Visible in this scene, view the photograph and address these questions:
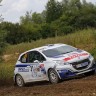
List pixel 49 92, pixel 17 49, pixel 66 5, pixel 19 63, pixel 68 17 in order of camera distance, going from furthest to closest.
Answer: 1. pixel 66 5
2. pixel 68 17
3. pixel 17 49
4. pixel 19 63
5. pixel 49 92

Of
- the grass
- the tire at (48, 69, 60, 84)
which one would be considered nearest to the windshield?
the tire at (48, 69, 60, 84)

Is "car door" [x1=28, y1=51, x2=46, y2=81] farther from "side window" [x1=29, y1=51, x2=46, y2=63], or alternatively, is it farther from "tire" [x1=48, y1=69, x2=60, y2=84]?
"tire" [x1=48, y1=69, x2=60, y2=84]

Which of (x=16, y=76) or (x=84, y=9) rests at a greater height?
(x=84, y=9)

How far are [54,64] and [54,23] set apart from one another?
209ft

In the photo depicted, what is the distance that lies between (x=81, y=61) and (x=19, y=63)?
3.60m

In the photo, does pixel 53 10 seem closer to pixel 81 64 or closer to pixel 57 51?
pixel 57 51

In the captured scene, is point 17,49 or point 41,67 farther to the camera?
point 17,49

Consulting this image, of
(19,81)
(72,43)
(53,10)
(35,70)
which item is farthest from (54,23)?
(35,70)

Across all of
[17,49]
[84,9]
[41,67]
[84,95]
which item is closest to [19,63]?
[41,67]

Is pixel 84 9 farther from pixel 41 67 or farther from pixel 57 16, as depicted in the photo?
pixel 41 67

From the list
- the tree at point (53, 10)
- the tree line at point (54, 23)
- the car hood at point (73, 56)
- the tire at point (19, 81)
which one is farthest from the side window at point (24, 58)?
the tree at point (53, 10)

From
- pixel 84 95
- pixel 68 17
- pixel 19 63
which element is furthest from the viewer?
pixel 68 17

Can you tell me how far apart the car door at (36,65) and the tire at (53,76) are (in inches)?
17.3

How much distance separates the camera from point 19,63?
1950 cm
